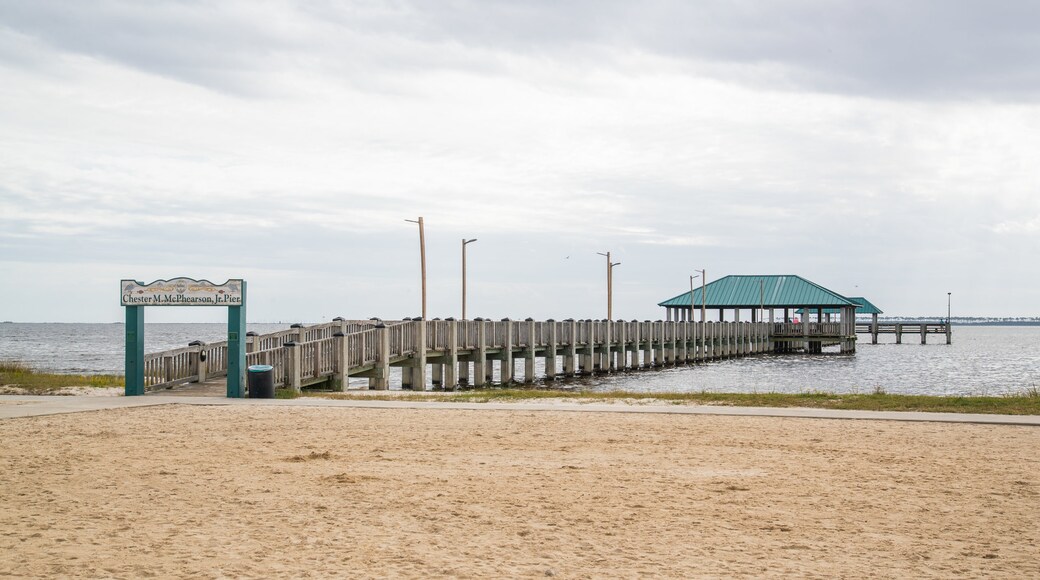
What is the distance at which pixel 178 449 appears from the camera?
12562 millimetres

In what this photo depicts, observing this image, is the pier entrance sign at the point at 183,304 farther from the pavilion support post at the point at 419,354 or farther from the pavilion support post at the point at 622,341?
the pavilion support post at the point at 622,341

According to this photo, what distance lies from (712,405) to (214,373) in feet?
40.7

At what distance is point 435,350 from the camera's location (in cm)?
3500

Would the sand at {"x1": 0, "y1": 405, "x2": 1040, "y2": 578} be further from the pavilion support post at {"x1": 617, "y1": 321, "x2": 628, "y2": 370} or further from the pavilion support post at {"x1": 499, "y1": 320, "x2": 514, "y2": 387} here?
the pavilion support post at {"x1": 617, "y1": 321, "x2": 628, "y2": 370}

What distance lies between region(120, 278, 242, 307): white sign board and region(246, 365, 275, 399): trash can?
147 centimetres

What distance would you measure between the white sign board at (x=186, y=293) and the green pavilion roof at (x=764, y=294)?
66180 millimetres

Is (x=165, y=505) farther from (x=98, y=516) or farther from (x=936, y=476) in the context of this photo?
(x=936, y=476)

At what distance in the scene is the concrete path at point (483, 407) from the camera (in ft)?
54.2

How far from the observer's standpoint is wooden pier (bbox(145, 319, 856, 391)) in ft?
77.7

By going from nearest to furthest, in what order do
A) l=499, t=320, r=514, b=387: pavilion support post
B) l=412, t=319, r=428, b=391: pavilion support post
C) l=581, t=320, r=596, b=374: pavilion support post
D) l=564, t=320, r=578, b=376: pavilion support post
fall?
l=412, t=319, r=428, b=391: pavilion support post < l=499, t=320, r=514, b=387: pavilion support post < l=564, t=320, r=578, b=376: pavilion support post < l=581, t=320, r=596, b=374: pavilion support post

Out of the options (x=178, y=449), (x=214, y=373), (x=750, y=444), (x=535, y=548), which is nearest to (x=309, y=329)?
(x=214, y=373)

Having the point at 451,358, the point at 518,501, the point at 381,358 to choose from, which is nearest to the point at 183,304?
the point at 381,358

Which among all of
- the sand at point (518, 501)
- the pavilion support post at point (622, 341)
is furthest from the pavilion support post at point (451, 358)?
the pavilion support post at point (622, 341)

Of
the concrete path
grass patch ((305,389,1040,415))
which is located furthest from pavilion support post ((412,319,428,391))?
the concrete path
